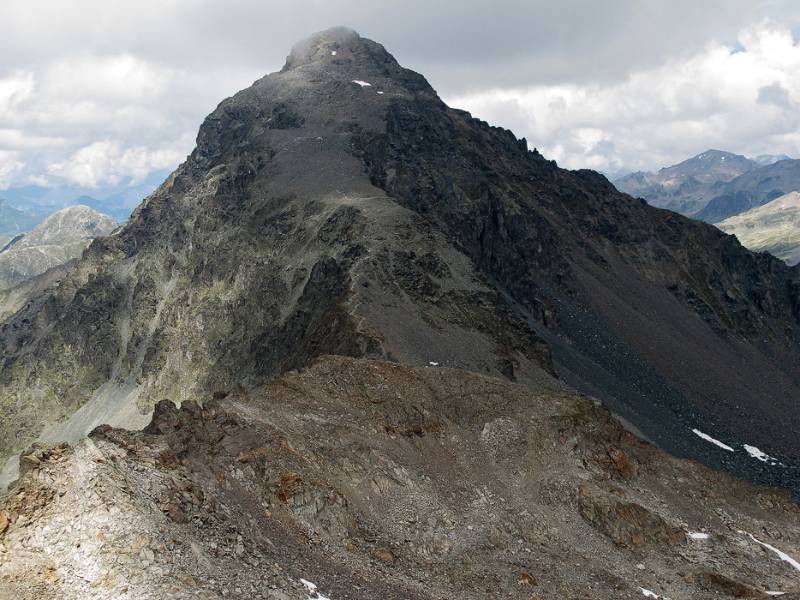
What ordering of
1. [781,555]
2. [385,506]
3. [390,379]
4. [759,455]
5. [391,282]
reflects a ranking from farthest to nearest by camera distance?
1. [759,455]
2. [391,282]
3. [390,379]
4. [781,555]
5. [385,506]

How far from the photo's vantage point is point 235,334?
107625mm

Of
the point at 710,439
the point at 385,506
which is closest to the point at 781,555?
the point at 385,506

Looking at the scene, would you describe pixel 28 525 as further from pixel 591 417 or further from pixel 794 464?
pixel 794 464

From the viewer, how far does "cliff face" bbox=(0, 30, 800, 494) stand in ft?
284

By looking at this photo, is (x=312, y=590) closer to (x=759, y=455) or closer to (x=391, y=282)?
(x=391, y=282)

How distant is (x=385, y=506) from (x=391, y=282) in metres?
49.4

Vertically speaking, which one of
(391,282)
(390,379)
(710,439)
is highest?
(391,282)

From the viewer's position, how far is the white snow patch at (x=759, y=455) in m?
91.5

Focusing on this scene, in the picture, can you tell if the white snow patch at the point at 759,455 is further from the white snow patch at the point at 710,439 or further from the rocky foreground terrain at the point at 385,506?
the rocky foreground terrain at the point at 385,506

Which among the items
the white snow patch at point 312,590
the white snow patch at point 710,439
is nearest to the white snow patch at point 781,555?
the white snow patch at point 312,590

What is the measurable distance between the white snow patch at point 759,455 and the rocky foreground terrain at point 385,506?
141ft

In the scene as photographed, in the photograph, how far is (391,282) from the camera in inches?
3292

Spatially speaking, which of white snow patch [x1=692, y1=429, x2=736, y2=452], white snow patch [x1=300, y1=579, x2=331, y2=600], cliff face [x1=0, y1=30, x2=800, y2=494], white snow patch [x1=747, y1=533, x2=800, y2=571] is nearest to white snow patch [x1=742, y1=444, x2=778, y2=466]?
cliff face [x1=0, y1=30, x2=800, y2=494]

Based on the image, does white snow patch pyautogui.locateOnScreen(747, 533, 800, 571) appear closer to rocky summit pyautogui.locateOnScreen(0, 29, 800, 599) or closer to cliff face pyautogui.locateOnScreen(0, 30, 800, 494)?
rocky summit pyautogui.locateOnScreen(0, 29, 800, 599)
